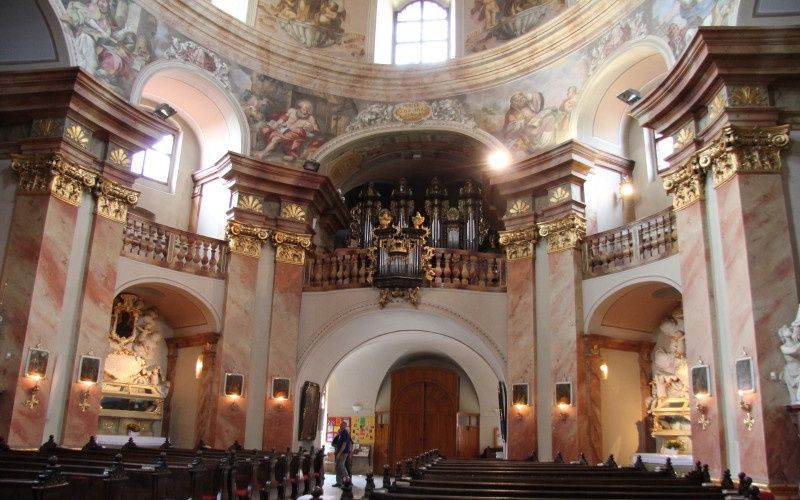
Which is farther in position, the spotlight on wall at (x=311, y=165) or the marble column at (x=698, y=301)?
the spotlight on wall at (x=311, y=165)

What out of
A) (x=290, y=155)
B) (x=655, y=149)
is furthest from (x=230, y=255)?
(x=655, y=149)

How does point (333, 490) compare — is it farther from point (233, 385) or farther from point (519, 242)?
point (519, 242)

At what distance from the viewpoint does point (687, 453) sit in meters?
14.9

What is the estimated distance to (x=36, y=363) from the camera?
1320 centimetres

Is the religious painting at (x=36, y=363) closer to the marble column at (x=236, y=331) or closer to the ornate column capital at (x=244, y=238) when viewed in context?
the marble column at (x=236, y=331)

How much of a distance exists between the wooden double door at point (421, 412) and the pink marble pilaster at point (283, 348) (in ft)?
18.5

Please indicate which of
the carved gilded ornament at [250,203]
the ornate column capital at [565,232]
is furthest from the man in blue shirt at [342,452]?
the ornate column capital at [565,232]

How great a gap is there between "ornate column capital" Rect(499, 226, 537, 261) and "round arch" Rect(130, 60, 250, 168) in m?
6.78

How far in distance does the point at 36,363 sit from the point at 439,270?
29.0 feet

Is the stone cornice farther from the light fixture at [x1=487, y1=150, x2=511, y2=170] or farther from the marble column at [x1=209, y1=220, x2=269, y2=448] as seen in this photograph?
the marble column at [x1=209, y1=220, x2=269, y2=448]

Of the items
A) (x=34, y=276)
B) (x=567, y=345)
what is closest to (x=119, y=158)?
(x=34, y=276)

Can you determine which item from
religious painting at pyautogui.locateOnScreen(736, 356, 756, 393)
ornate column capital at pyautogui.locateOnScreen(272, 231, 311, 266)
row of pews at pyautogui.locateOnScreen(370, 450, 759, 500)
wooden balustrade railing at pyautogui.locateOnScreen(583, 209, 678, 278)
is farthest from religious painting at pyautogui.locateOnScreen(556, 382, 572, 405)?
row of pews at pyautogui.locateOnScreen(370, 450, 759, 500)

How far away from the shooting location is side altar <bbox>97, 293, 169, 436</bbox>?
16688 millimetres

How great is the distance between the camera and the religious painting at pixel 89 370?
46.2ft
